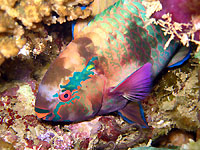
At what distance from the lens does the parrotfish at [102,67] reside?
235cm

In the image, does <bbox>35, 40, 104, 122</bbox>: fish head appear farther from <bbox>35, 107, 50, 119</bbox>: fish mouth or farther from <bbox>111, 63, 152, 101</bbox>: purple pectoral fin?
<bbox>111, 63, 152, 101</bbox>: purple pectoral fin

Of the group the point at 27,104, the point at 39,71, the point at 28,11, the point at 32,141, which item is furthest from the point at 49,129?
the point at 28,11

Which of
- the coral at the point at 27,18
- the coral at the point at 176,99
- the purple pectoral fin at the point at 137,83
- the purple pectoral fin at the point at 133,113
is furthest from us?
the coral at the point at 176,99

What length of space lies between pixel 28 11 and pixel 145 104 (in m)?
2.44

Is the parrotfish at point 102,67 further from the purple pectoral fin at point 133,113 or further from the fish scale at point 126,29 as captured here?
the purple pectoral fin at point 133,113

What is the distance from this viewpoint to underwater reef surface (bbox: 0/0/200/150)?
2.22 m

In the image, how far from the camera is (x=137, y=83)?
2.49 meters

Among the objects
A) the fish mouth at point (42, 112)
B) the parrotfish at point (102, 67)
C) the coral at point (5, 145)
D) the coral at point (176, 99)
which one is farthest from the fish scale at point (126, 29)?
the coral at point (5, 145)

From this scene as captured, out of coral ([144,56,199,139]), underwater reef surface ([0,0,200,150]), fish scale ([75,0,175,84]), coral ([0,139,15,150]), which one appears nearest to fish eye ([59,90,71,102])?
underwater reef surface ([0,0,200,150])

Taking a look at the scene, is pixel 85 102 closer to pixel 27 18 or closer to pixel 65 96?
pixel 65 96

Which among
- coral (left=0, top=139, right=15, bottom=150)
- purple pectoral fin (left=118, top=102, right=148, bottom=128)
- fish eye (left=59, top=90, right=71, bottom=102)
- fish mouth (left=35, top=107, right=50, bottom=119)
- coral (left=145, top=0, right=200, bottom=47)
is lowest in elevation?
coral (left=0, top=139, right=15, bottom=150)

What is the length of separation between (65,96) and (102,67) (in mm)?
658

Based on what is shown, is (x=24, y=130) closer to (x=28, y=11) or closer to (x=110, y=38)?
(x=28, y=11)

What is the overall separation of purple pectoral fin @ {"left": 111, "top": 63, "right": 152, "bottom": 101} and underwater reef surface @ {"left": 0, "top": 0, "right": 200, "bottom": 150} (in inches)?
23.4
